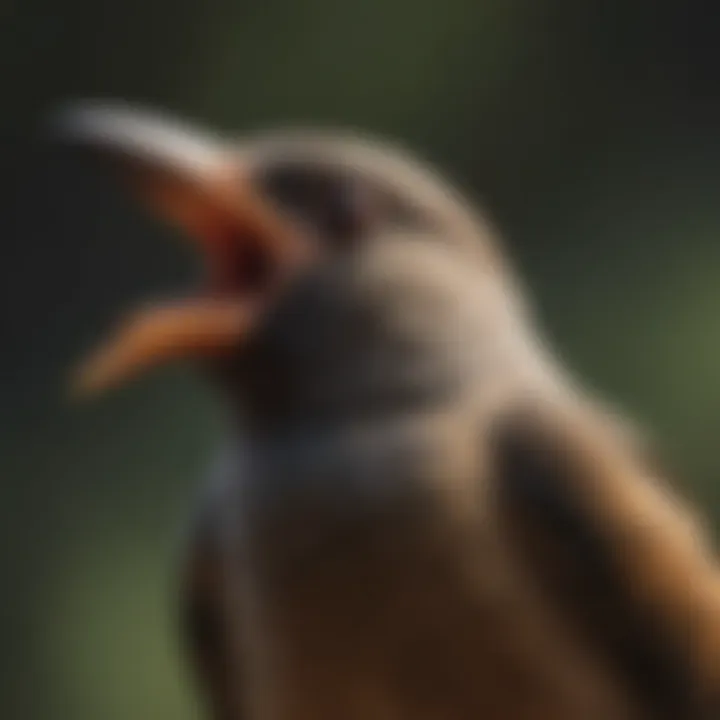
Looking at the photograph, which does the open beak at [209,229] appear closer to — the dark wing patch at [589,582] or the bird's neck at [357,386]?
the bird's neck at [357,386]

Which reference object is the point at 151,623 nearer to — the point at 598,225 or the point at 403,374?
the point at 598,225

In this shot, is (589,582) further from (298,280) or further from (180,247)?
(180,247)

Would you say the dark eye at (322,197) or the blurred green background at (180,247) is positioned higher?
the blurred green background at (180,247)

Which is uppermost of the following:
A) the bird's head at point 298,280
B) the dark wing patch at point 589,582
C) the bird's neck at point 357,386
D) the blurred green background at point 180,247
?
the blurred green background at point 180,247

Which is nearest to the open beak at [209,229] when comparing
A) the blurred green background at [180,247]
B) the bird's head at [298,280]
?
the bird's head at [298,280]

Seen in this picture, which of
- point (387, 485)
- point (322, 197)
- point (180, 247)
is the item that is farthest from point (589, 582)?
point (180, 247)

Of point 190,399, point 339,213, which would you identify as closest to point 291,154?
point 339,213
